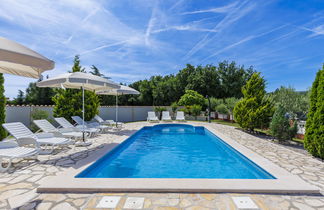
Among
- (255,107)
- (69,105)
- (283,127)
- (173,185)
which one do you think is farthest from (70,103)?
(283,127)

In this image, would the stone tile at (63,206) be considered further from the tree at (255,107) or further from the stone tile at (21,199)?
the tree at (255,107)

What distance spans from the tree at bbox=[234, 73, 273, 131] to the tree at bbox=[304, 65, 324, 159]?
3683 millimetres

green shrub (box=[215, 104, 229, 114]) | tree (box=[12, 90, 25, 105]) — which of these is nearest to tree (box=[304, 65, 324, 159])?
green shrub (box=[215, 104, 229, 114])

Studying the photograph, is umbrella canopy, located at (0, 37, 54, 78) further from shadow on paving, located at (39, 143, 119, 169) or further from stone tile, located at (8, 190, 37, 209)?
shadow on paving, located at (39, 143, 119, 169)

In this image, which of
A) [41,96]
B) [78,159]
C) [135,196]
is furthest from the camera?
[41,96]

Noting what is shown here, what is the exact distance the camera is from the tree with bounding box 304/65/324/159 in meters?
4.66

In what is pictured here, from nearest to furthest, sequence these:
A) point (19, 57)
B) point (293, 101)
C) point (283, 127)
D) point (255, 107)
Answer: point (19, 57)
point (283, 127)
point (255, 107)
point (293, 101)

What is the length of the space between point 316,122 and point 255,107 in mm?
4346

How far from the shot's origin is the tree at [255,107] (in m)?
8.91

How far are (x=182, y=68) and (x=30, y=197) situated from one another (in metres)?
28.9

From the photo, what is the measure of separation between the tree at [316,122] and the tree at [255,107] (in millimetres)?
3683

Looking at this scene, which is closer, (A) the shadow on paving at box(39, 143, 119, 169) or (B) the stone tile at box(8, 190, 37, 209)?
(B) the stone tile at box(8, 190, 37, 209)

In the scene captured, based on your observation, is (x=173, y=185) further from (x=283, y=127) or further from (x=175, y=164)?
(x=283, y=127)

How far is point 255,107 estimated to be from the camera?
360 inches
